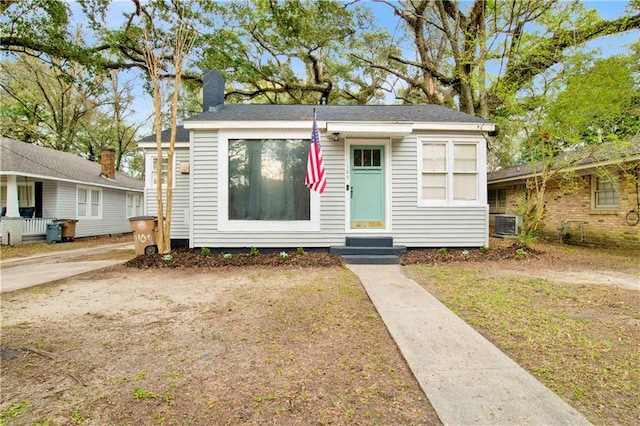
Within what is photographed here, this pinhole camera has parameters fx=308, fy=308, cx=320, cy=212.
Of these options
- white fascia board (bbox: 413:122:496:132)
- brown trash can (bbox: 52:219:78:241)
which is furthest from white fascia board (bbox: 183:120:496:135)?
brown trash can (bbox: 52:219:78:241)

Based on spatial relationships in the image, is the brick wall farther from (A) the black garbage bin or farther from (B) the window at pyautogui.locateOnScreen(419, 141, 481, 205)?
(A) the black garbage bin

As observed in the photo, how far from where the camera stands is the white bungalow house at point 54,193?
10898 mm

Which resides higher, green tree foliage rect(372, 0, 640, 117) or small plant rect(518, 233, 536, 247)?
green tree foliage rect(372, 0, 640, 117)

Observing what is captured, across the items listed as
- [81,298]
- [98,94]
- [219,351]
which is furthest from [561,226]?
[98,94]

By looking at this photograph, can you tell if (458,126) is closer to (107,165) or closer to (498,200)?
(498,200)

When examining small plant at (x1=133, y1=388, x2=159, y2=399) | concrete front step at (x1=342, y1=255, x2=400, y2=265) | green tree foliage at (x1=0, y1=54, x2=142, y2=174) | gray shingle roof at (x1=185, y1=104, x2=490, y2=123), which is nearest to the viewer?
small plant at (x1=133, y1=388, x2=159, y2=399)

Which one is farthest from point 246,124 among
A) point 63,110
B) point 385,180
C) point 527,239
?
point 63,110

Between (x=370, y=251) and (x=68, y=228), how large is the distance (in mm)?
12192

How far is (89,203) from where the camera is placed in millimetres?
13891

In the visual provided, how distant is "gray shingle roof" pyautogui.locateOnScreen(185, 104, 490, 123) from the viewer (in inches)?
291

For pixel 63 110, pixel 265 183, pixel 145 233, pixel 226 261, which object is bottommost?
pixel 226 261

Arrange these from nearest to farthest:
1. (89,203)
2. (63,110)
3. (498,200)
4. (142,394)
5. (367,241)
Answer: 1. (142,394)
2. (367,241)
3. (89,203)
4. (498,200)
5. (63,110)

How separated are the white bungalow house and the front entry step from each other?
1150 centimetres

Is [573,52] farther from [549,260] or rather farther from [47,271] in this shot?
[47,271]
